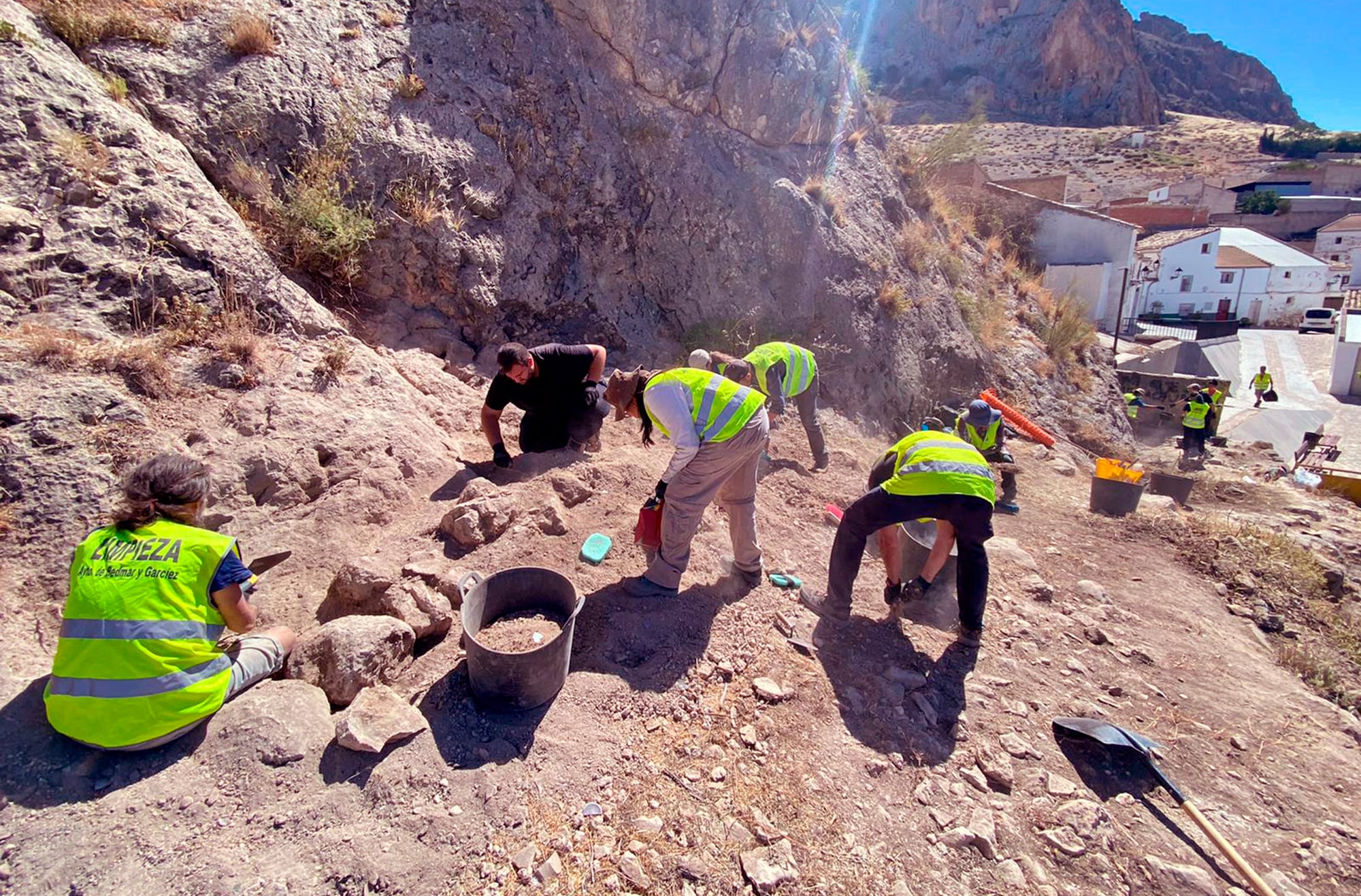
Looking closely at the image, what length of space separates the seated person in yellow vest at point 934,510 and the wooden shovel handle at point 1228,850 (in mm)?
1152

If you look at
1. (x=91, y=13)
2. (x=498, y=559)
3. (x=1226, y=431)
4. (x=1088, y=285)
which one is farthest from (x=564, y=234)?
(x=1088, y=285)

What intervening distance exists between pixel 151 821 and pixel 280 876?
483 mm

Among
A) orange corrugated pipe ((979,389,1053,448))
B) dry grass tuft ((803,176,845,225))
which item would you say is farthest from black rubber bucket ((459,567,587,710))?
dry grass tuft ((803,176,845,225))

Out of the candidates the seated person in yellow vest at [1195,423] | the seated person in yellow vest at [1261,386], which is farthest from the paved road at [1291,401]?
the seated person in yellow vest at [1195,423]

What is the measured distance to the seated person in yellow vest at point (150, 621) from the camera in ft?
7.04

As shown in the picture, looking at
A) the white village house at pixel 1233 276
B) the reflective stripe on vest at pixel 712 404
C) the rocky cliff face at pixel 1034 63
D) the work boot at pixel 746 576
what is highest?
the rocky cliff face at pixel 1034 63

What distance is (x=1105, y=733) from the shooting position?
10.0 feet

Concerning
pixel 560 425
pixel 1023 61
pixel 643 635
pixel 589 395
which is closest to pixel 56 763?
pixel 643 635

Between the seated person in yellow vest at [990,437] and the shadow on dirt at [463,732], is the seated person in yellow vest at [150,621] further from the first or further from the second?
the seated person in yellow vest at [990,437]

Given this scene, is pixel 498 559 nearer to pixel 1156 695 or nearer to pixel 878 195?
pixel 1156 695

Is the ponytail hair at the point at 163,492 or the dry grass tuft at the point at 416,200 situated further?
the dry grass tuft at the point at 416,200

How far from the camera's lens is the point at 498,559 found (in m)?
3.61

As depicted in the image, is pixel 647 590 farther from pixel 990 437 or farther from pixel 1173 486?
pixel 1173 486

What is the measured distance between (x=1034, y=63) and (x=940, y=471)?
6723 cm
